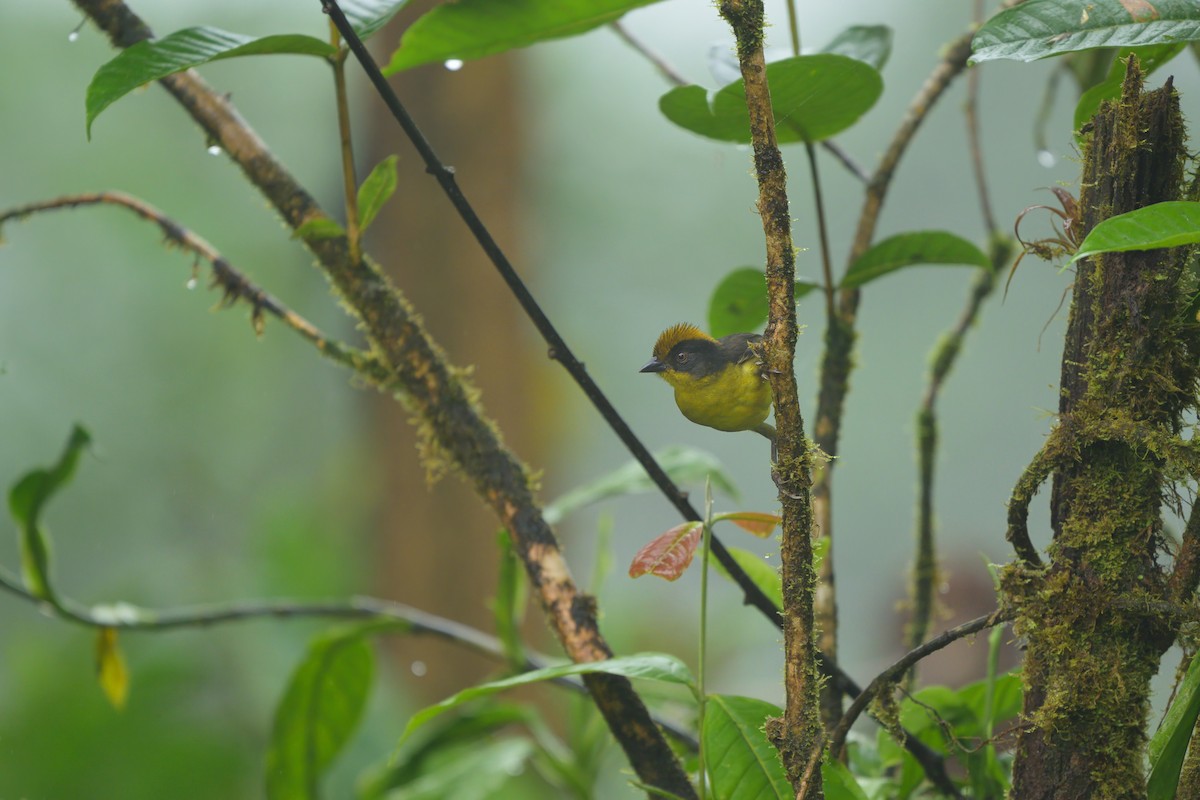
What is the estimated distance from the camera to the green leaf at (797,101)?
0.59m

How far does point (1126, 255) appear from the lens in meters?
0.54

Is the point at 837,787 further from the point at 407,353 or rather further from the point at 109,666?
the point at 109,666

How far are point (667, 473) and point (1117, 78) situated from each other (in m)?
0.50

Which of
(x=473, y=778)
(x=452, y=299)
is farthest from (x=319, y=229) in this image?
(x=452, y=299)

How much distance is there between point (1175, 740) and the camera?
1.68 feet

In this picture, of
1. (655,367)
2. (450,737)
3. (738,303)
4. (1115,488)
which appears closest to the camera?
(1115,488)

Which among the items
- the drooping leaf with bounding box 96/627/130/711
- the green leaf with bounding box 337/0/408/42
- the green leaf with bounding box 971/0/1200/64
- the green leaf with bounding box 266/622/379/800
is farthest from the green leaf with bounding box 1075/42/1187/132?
the drooping leaf with bounding box 96/627/130/711

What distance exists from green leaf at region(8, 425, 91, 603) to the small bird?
681 millimetres

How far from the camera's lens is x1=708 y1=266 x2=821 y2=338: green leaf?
75 centimetres

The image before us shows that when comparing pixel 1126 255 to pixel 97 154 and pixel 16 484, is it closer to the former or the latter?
pixel 16 484

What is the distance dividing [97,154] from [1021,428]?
2.65 meters

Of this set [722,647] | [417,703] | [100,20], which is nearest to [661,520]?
[722,647]

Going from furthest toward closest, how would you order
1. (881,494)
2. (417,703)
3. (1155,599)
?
(417,703) < (881,494) < (1155,599)

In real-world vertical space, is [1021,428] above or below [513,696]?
above
